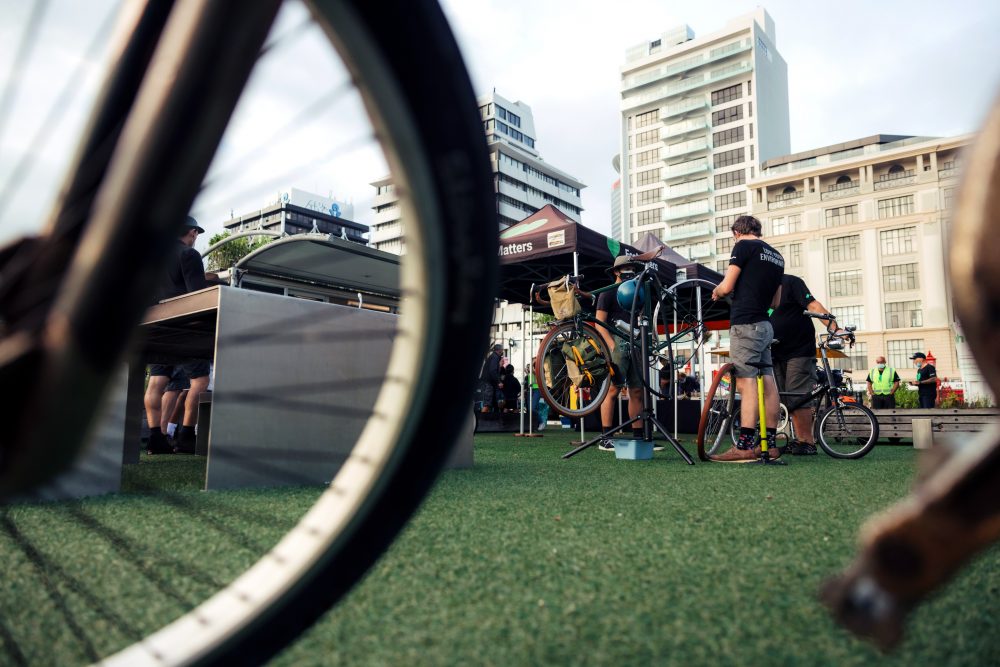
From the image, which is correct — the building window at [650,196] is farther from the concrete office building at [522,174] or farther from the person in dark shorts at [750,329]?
the person in dark shorts at [750,329]

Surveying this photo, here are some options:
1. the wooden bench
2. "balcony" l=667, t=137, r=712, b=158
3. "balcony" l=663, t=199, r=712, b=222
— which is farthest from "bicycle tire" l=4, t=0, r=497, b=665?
"balcony" l=667, t=137, r=712, b=158

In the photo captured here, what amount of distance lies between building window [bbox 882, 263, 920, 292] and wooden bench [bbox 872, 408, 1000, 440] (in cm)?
4366

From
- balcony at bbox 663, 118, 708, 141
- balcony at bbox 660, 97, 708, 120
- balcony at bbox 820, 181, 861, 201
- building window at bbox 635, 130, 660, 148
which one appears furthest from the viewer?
building window at bbox 635, 130, 660, 148

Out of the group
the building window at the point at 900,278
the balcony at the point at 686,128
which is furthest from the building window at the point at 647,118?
the building window at the point at 900,278

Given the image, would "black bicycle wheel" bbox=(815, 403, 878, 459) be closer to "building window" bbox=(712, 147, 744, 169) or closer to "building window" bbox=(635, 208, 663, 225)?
"building window" bbox=(635, 208, 663, 225)

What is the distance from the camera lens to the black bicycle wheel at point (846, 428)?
566cm

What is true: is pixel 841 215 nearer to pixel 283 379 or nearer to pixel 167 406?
pixel 167 406

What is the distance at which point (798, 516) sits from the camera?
215cm

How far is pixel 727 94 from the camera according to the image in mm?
60812

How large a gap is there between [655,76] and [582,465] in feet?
221

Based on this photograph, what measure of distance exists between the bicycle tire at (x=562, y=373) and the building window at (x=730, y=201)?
57.3 m

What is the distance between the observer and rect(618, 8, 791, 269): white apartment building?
58375 millimetres

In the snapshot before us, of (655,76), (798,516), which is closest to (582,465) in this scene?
(798,516)

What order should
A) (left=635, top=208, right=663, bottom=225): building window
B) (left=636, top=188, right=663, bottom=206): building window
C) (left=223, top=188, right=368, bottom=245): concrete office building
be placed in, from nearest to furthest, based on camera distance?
(left=223, top=188, right=368, bottom=245): concrete office building → (left=635, top=208, right=663, bottom=225): building window → (left=636, top=188, right=663, bottom=206): building window
